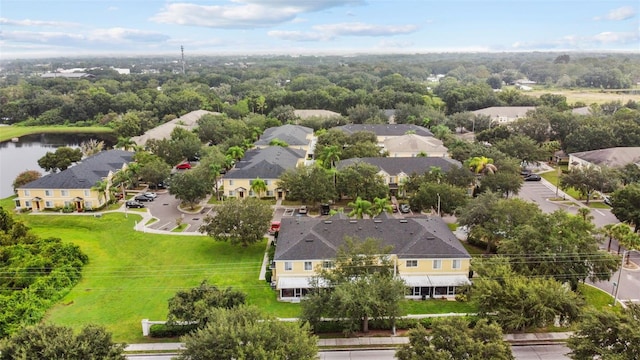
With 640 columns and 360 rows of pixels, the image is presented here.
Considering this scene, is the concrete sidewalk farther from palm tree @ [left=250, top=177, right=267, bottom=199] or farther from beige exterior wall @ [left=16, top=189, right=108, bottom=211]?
beige exterior wall @ [left=16, top=189, right=108, bottom=211]

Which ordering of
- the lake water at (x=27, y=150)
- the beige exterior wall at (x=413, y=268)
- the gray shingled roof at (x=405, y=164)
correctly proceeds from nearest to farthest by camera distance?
the beige exterior wall at (x=413, y=268) < the gray shingled roof at (x=405, y=164) < the lake water at (x=27, y=150)

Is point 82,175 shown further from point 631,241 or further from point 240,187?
point 631,241

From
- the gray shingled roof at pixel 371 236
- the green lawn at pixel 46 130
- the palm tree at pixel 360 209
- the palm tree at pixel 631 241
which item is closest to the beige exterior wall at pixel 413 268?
the gray shingled roof at pixel 371 236

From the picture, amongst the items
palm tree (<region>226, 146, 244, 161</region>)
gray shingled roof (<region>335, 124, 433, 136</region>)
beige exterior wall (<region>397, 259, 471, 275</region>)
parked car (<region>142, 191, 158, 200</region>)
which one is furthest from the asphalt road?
gray shingled roof (<region>335, 124, 433, 136</region>)

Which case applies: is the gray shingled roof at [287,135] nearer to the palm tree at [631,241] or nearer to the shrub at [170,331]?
the shrub at [170,331]

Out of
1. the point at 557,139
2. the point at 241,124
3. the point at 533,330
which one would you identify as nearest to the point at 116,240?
the point at 533,330

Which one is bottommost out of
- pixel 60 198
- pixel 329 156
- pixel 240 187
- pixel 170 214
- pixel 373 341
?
pixel 373 341

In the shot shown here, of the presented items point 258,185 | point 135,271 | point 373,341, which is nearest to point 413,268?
point 373,341
